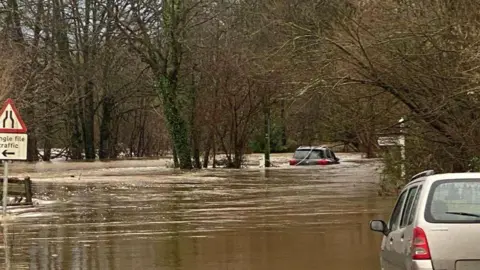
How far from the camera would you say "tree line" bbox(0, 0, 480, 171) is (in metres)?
17.6

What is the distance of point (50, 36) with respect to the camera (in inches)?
2211

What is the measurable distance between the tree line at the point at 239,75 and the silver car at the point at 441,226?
664 cm

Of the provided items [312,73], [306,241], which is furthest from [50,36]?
[306,241]

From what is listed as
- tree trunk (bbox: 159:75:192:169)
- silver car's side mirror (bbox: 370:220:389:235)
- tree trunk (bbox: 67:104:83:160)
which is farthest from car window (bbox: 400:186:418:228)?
tree trunk (bbox: 67:104:83:160)

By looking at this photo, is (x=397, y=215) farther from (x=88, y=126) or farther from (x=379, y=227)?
(x=88, y=126)

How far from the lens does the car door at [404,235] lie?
8.33m

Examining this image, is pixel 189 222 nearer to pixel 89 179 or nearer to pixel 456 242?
pixel 456 242

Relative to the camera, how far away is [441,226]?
26.0 feet

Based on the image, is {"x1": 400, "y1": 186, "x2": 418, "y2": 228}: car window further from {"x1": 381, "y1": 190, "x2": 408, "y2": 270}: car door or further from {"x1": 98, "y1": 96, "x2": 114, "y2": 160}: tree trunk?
{"x1": 98, "y1": 96, "x2": 114, "y2": 160}: tree trunk

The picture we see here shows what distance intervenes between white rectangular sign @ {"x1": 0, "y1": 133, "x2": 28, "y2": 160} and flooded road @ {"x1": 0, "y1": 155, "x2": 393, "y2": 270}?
145 centimetres

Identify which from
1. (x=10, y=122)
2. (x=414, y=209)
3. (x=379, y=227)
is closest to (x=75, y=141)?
(x=10, y=122)

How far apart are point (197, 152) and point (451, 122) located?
3051 centimetres

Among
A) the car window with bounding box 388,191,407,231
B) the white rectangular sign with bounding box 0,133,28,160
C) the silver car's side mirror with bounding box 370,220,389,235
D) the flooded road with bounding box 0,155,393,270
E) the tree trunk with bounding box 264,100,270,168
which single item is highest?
the tree trunk with bounding box 264,100,270,168

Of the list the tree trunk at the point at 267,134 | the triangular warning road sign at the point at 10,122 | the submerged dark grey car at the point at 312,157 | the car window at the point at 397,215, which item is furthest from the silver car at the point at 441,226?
the submerged dark grey car at the point at 312,157
